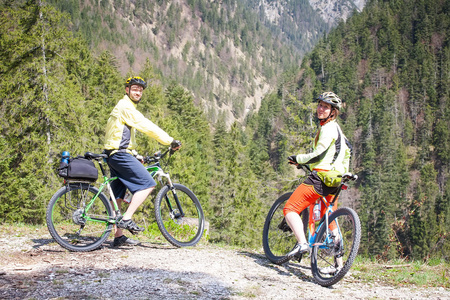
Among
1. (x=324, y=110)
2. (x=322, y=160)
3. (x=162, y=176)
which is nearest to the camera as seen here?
(x=322, y=160)

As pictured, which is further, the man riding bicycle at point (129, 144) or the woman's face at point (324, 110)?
the man riding bicycle at point (129, 144)

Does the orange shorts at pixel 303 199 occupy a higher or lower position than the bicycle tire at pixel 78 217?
higher

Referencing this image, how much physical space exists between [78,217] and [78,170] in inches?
29.0

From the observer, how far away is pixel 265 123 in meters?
107

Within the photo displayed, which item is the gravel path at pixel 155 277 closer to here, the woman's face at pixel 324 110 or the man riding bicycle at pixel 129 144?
the man riding bicycle at pixel 129 144

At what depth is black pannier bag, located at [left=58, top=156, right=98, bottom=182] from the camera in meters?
4.96

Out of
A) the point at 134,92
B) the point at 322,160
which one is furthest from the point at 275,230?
the point at 134,92

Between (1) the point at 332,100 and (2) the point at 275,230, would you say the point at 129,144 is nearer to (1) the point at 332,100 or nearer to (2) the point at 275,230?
(2) the point at 275,230

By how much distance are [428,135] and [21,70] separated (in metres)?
112

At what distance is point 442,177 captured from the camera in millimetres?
92812

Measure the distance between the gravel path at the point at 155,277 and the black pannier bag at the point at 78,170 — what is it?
1.12 m

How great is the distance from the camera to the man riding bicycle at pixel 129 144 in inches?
205

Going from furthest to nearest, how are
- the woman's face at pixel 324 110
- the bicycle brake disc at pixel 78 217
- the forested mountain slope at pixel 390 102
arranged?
1. the forested mountain slope at pixel 390 102
2. the bicycle brake disc at pixel 78 217
3. the woman's face at pixel 324 110

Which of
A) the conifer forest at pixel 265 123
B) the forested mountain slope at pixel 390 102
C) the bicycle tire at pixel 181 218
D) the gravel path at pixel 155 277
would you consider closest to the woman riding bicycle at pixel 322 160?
the gravel path at pixel 155 277
